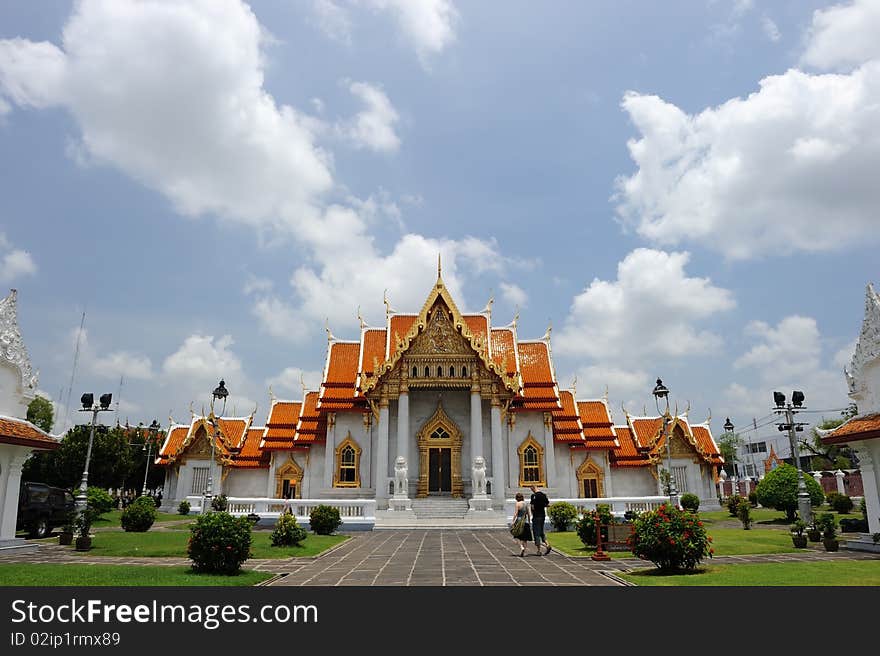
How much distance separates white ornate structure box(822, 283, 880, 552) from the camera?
1477 centimetres

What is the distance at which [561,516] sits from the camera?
2091cm

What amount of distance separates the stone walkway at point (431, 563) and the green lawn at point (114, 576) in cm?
71

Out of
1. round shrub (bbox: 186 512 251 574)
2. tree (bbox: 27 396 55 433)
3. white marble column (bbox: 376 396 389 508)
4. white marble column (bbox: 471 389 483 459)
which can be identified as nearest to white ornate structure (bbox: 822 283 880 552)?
white marble column (bbox: 471 389 483 459)

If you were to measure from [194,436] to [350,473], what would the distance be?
10.4 m

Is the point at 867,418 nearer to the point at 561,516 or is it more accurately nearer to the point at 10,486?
the point at 561,516

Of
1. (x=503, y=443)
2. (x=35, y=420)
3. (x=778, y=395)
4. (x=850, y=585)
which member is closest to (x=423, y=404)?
(x=503, y=443)

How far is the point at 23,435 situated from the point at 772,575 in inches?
668

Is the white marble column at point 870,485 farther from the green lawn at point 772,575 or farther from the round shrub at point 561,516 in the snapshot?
the round shrub at point 561,516

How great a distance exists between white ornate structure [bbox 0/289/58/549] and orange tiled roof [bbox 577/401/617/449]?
80.3ft

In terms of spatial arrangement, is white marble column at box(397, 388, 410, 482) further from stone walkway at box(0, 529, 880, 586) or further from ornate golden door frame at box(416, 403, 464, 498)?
stone walkway at box(0, 529, 880, 586)

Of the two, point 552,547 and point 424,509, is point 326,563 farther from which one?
point 424,509

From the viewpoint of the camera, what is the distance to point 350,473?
1168 inches

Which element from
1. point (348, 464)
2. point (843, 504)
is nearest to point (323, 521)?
point (348, 464)

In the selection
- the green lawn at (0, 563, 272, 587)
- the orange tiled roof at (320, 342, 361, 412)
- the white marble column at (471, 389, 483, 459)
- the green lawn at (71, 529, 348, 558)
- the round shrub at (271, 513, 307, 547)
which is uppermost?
the orange tiled roof at (320, 342, 361, 412)
